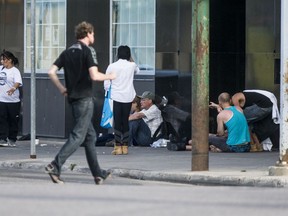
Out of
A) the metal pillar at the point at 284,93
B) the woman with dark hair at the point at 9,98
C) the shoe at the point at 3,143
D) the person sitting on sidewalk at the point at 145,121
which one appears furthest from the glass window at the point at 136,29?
the metal pillar at the point at 284,93

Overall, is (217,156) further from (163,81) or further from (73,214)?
(73,214)

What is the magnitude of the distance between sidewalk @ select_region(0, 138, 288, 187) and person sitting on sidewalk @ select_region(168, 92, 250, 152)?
Result: 36cm

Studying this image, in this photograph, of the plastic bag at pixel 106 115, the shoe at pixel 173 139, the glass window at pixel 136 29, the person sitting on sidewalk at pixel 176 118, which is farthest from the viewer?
the glass window at pixel 136 29

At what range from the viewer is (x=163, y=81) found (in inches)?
811

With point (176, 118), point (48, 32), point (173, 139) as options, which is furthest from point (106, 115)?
point (48, 32)

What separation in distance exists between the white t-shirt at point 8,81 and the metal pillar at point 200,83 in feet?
20.8

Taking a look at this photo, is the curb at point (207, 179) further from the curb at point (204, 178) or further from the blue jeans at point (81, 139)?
the blue jeans at point (81, 139)

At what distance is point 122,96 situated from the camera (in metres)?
18.0

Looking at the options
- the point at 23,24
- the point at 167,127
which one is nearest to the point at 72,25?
the point at 23,24

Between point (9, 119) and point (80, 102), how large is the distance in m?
8.00

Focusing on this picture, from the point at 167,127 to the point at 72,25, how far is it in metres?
3.36

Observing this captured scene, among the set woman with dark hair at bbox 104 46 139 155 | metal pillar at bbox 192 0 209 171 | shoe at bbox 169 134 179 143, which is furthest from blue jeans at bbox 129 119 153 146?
metal pillar at bbox 192 0 209 171

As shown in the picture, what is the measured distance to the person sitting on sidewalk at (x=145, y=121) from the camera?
2000cm

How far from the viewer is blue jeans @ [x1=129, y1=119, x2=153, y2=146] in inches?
794
